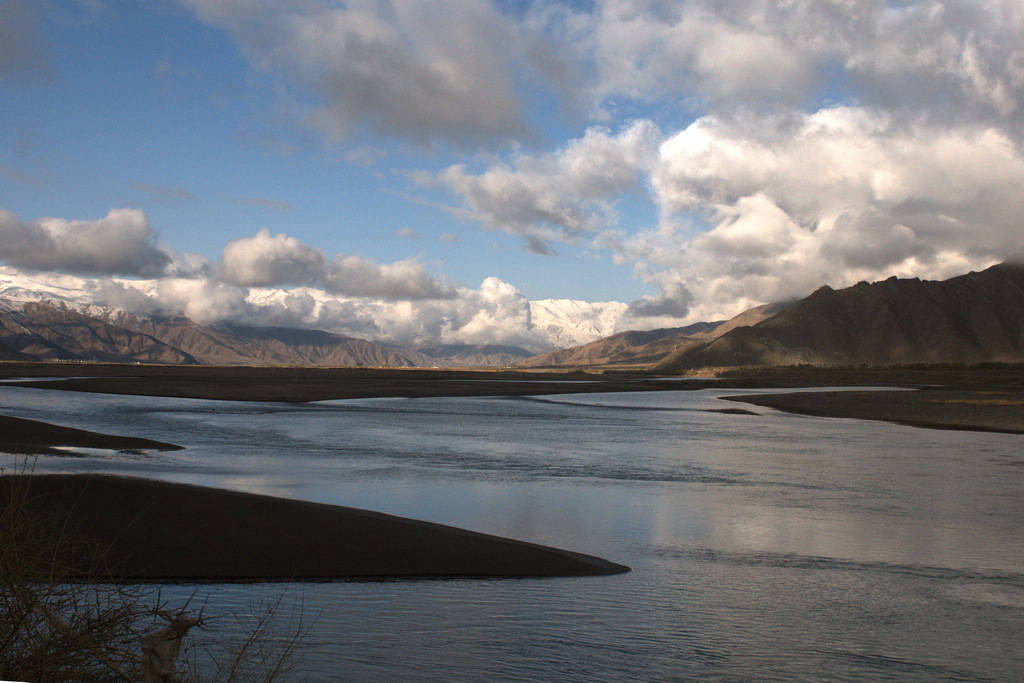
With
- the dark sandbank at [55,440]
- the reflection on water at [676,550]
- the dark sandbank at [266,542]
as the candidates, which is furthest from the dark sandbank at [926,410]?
the dark sandbank at [55,440]

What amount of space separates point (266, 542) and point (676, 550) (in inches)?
281

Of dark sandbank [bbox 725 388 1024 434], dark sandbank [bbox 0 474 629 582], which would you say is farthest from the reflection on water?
dark sandbank [bbox 725 388 1024 434]

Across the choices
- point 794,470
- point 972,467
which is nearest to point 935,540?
point 794,470

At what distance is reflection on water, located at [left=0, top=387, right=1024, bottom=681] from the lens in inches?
331

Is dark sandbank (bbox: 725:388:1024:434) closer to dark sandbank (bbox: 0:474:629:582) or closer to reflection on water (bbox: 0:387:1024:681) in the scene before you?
reflection on water (bbox: 0:387:1024:681)

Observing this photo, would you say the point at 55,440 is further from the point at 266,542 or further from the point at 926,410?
the point at 926,410

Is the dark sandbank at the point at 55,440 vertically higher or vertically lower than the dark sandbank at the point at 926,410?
lower

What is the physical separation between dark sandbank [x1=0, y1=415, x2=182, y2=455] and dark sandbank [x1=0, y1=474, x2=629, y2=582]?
10.3 metres

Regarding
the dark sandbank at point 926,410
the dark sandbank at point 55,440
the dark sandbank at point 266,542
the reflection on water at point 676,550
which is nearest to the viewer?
the reflection on water at point 676,550

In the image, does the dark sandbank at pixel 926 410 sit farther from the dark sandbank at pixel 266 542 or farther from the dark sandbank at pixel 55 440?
the dark sandbank at pixel 55 440

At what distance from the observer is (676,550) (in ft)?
43.5

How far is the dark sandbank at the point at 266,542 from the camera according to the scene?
37.8ft

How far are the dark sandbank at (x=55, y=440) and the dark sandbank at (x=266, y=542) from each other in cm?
1031

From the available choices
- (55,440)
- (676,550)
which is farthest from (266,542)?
(55,440)
